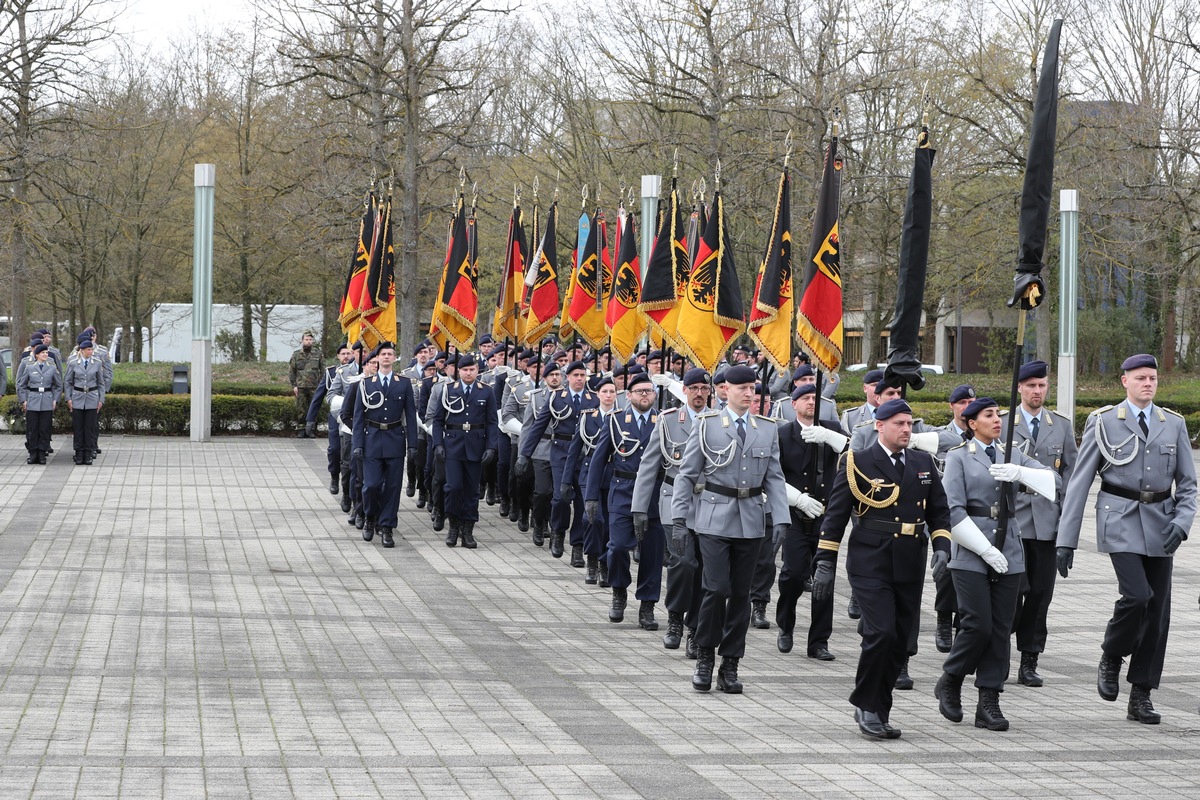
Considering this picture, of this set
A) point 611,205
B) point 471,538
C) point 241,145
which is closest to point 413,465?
point 471,538

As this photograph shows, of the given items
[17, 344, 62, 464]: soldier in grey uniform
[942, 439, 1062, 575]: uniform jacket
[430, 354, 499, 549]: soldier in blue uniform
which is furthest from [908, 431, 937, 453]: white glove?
[17, 344, 62, 464]: soldier in grey uniform

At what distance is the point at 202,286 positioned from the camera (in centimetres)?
2556

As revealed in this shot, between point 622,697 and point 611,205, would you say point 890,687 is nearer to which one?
point 622,697

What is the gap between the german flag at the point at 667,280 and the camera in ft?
47.3

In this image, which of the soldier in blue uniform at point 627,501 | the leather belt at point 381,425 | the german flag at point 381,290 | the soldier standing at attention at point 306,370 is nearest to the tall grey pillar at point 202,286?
the soldier standing at attention at point 306,370

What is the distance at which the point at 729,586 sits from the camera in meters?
8.90

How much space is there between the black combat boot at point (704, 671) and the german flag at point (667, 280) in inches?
230

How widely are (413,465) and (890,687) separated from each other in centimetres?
1163

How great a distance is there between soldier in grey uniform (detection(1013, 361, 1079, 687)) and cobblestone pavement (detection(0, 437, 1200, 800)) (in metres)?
0.32

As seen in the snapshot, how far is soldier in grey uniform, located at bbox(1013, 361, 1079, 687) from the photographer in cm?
894

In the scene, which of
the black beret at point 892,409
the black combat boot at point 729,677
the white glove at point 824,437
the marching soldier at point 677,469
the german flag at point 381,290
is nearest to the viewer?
the black beret at point 892,409

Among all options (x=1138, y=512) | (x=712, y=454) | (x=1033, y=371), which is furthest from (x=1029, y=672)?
(x=712, y=454)

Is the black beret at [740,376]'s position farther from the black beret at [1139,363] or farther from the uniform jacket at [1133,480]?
the black beret at [1139,363]

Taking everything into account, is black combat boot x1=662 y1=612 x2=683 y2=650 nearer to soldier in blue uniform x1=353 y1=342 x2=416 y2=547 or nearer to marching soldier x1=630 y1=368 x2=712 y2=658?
marching soldier x1=630 y1=368 x2=712 y2=658
